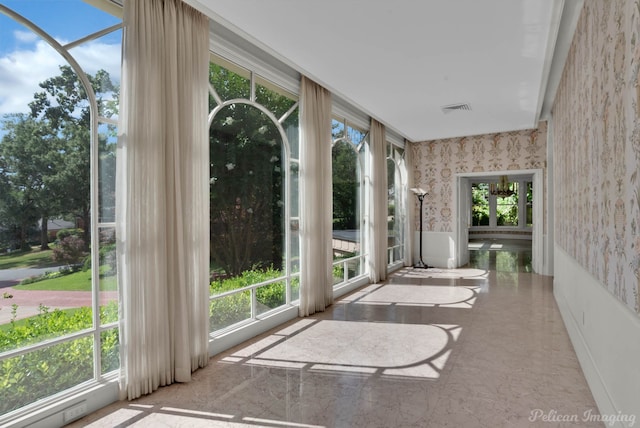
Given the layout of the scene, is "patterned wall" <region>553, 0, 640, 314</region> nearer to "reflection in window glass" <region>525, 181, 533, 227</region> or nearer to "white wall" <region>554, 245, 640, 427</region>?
"white wall" <region>554, 245, 640, 427</region>

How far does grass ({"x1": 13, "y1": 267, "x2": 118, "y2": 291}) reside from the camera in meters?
2.53

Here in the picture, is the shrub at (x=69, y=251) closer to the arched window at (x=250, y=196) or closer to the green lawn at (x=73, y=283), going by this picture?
the green lawn at (x=73, y=283)

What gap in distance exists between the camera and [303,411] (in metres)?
2.76

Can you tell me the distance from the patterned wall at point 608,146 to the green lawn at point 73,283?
10.9 feet

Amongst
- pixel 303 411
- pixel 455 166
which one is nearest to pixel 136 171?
pixel 303 411

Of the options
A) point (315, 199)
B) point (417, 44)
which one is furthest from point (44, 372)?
point (417, 44)

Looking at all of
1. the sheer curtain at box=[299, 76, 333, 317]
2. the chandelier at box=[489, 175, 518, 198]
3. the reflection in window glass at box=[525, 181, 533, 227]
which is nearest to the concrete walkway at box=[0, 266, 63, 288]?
the sheer curtain at box=[299, 76, 333, 317]

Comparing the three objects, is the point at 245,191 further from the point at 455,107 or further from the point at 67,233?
the point at 455,107

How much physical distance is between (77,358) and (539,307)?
18.5ft

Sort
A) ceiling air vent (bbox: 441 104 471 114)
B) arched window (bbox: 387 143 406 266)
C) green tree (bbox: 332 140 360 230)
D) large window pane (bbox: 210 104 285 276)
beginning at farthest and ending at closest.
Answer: arched window (bbox: 387 143 406 266), green tree (bbox: 332 140 360 230), ceiling air vent (bbox: 441 104 471 114), large window pane (bbox: 210 104 285 276)

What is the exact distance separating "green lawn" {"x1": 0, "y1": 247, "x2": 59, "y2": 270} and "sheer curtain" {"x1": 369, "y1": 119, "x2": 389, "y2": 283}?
5.69m

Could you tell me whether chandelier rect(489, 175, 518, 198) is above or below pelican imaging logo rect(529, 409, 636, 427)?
above

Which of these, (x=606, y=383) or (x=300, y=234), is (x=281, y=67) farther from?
(x=606, y=383)

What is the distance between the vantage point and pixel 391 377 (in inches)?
130
